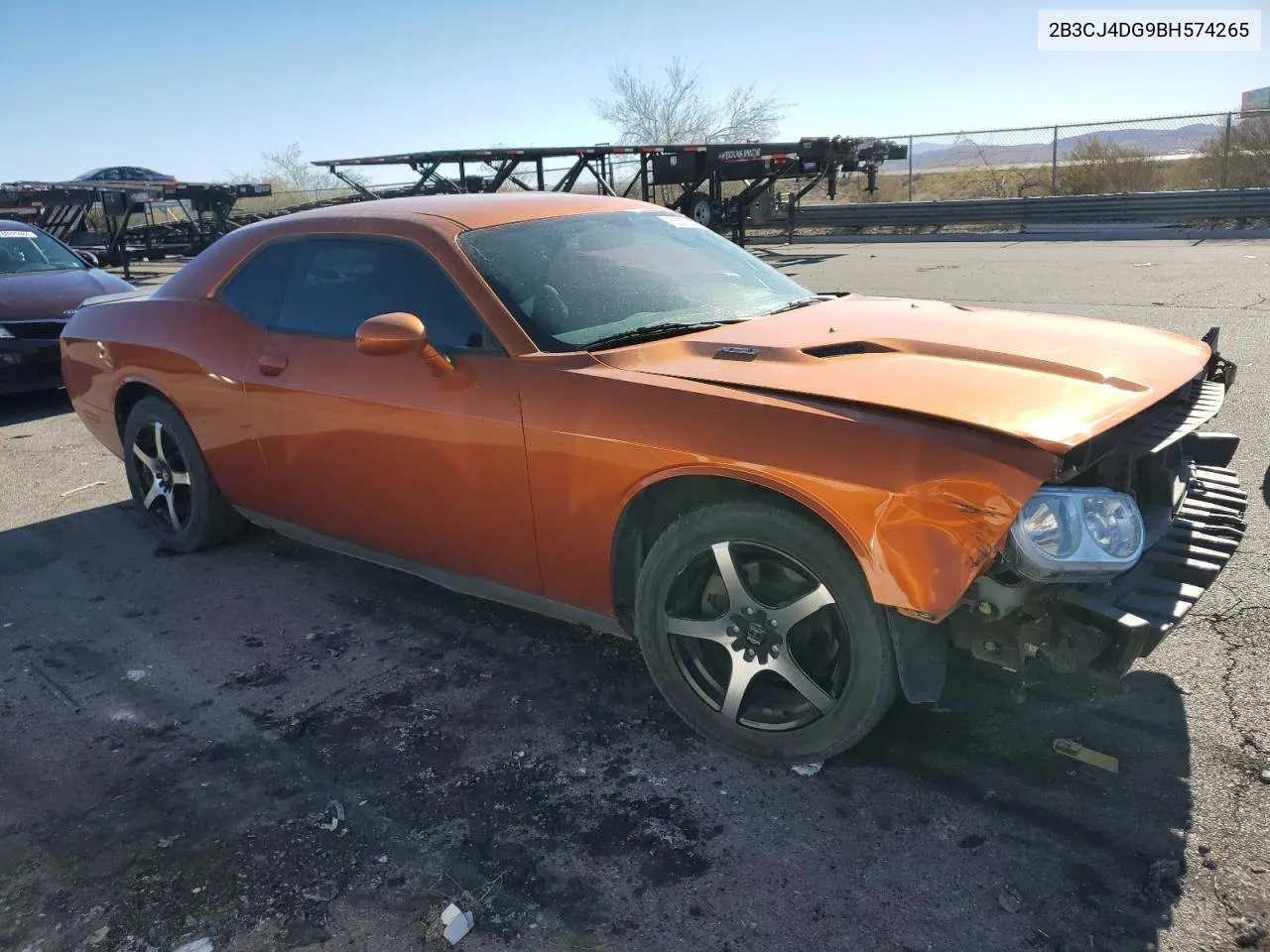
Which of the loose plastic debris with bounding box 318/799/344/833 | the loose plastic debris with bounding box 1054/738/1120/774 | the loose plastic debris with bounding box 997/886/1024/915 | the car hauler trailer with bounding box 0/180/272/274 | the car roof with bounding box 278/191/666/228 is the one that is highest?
the car hauler trailer with bounding box 0/180/272/274

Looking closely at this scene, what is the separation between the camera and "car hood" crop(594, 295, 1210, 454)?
2.50 m

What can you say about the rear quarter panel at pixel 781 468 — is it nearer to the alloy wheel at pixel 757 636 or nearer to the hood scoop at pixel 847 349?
the alloy wheel at pixel 757 636

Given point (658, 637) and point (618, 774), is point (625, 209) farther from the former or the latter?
point (618, 774)

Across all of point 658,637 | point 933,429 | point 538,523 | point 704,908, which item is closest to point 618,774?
point 658,637

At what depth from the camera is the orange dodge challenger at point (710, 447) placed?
2.40m

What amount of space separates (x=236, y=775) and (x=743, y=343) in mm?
2074

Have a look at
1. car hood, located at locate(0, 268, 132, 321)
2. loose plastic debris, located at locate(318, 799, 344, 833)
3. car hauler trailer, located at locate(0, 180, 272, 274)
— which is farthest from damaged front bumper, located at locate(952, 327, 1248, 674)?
car hauler trailer, located at locate(0, 180, 272, 274)

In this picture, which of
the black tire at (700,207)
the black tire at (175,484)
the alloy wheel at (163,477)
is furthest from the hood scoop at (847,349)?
the black tire at (700,207)

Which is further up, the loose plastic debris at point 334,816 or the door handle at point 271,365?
the door handle at point 271,365

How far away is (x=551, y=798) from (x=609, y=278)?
6.10 feet

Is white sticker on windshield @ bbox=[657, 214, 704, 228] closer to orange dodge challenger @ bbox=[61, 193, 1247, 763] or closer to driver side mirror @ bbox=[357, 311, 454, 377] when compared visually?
orange dodge challenger @ bbox=[61, 193, 1247, 763]

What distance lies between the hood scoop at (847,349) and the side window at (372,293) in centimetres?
110

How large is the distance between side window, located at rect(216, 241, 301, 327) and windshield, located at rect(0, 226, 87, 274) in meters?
6.07

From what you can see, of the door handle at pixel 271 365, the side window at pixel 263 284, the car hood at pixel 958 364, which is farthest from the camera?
the side window at pixel 263 284
